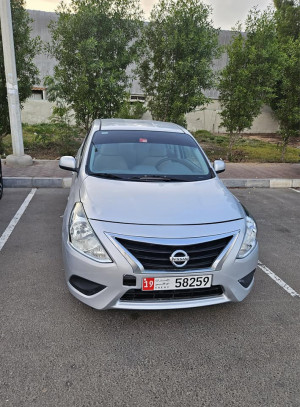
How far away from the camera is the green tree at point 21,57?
8594 millimetres

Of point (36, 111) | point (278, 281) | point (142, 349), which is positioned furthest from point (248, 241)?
point (36, 111)

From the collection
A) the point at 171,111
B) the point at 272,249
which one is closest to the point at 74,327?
the point at 272,249

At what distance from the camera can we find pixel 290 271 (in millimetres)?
3885

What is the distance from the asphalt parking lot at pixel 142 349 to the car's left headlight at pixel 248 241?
25.7 inches

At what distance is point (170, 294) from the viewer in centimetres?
257

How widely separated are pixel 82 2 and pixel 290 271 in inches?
334

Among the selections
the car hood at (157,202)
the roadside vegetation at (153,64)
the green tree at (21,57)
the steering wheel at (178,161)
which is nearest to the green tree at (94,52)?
the roadside vegetation at (153,64)

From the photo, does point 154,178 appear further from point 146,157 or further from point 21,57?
point 21,57

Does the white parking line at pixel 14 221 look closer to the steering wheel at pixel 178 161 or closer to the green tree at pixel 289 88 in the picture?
the steering wheel at pixel 178 161

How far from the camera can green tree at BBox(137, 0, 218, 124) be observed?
29.8ft

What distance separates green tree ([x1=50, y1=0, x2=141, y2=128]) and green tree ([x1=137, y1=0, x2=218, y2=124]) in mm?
762

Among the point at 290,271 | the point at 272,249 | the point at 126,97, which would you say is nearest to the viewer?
the point at 290,271

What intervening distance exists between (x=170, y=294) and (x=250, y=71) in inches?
345

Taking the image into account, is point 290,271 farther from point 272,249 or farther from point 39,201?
point 39,201
